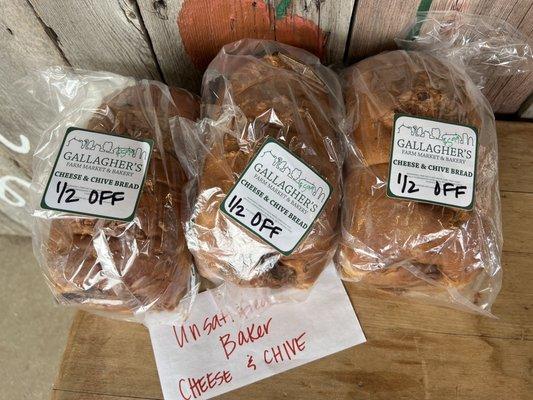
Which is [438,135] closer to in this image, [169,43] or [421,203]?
[421,203]

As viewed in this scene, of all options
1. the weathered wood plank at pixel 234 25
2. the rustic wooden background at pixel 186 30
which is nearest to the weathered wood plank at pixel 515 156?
the rustic wooden background at pixel 186 30

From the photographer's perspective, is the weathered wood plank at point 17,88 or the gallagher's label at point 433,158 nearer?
the gallagher's label at point 433,158

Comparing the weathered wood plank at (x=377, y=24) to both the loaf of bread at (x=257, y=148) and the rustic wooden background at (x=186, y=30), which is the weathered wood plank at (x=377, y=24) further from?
the loaf of bread at (x=257, y=148)

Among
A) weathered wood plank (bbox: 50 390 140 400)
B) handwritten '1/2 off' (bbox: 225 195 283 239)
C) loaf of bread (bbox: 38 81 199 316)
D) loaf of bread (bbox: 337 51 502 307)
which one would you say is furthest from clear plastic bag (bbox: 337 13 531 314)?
weathered wood plank (bbox: 50 390 140 400)

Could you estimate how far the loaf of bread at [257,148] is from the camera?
0.57 m

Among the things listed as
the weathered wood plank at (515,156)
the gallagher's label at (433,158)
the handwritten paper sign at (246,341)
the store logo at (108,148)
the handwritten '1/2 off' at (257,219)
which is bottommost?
the handwritten paper sign at (246,341)

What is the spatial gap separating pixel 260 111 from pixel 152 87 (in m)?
0.19

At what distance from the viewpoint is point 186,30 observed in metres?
0.68

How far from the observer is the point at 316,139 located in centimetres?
59

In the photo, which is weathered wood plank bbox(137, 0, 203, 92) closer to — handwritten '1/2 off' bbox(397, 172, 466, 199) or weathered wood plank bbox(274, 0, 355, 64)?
weathered wood plank bbox(274, 0, 355, 64)

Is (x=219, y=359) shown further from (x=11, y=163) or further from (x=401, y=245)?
(x=11, y=163)

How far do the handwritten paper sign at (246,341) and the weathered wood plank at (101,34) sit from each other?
0.39m

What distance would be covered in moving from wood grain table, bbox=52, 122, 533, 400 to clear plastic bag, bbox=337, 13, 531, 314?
49 millimetres

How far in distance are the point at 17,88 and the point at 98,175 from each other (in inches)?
13.1
